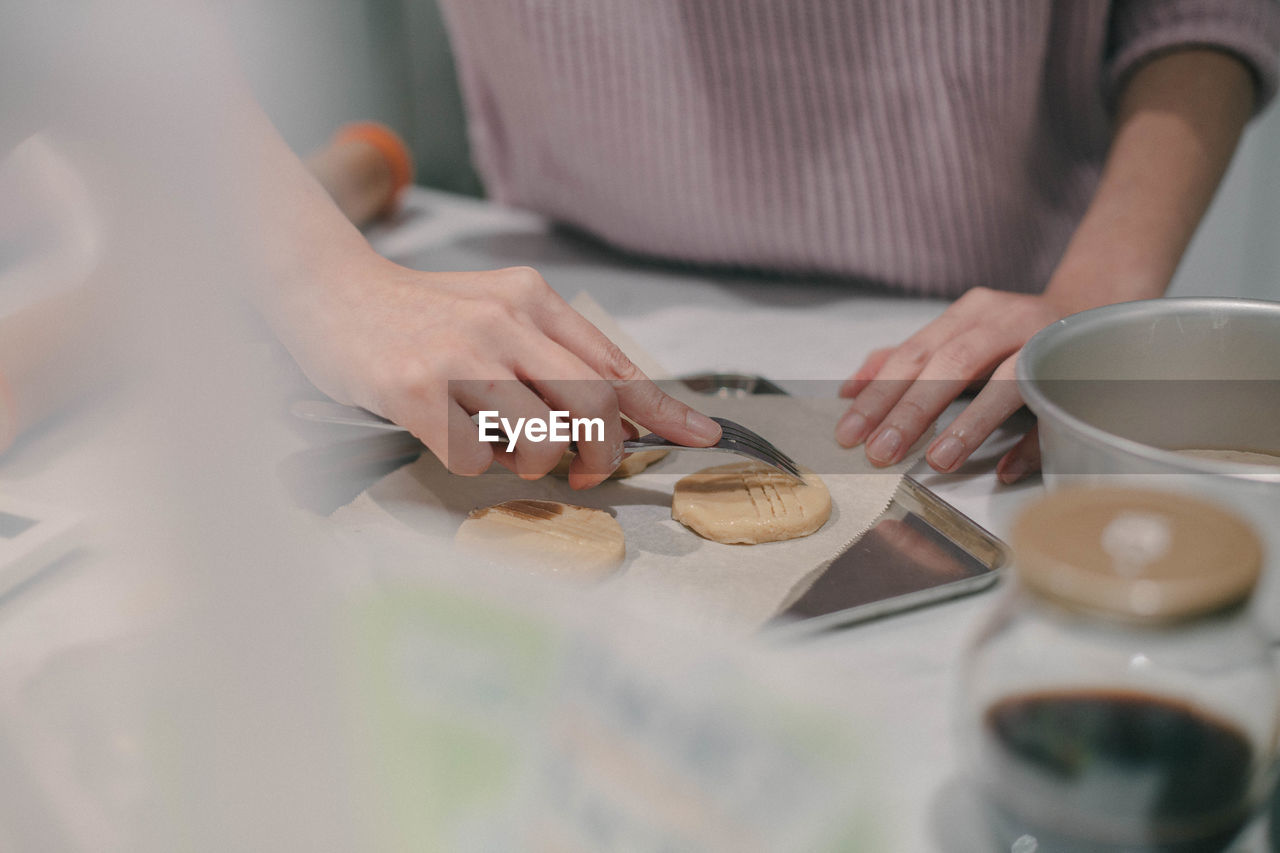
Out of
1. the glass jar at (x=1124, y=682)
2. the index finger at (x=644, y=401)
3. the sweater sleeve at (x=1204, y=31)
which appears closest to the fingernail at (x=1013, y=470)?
the index finger at (x=644, y=401)

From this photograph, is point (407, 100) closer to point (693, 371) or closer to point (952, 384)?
point (693, 371)

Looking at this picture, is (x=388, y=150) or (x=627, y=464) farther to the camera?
(x=388, y=150)

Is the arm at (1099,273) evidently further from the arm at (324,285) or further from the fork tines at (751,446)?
the arm at (324,285)

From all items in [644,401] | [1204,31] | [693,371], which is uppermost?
[1204,31]

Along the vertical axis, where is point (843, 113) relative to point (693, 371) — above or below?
above

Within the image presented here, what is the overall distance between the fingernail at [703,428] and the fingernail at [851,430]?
15 centimetres

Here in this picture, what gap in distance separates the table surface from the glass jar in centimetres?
3

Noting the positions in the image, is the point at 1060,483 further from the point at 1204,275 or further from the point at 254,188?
the point at 1204,275

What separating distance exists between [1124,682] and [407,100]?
6.01 ft

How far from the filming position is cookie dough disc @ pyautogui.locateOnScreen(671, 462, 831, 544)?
634 mm

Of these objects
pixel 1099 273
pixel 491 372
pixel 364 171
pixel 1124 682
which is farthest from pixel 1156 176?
pixel 364 171

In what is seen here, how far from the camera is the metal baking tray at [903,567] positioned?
1.80ft

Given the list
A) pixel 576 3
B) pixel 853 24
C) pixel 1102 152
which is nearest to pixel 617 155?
pixel 576 3

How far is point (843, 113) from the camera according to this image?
1040mm
